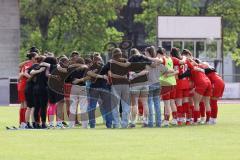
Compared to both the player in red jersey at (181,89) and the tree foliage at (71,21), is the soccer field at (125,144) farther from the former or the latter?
the tree foliage at (71,21)

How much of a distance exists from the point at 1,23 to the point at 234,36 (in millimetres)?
26941

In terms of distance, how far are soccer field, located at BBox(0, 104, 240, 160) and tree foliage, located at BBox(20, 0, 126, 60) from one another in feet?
132

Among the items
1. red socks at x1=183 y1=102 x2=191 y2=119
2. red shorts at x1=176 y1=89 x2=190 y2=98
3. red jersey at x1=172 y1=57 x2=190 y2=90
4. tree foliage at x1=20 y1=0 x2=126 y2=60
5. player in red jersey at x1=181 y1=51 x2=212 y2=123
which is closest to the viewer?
red jersey at x1=172 y1=57 x2=190 y2=90

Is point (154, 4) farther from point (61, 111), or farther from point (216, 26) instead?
point (61, 111)

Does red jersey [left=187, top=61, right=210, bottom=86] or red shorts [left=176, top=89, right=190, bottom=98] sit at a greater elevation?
red jersey [left=187, top=61, right=210, bottom=86]

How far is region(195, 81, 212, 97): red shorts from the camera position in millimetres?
23078

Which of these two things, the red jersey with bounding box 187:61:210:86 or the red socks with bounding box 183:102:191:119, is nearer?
the red jersey with bounding box 187:61:210:86

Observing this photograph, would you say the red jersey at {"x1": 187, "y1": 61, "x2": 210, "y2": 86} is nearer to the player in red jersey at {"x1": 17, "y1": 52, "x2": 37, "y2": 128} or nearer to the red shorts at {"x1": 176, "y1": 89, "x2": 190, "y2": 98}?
the red shorts at {"x1": 176, "y1": 89, "x2": 190, "y2": 98}

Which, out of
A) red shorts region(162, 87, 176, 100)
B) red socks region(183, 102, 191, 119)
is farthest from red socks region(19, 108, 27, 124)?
red socks region(183, 102, 191, 119)

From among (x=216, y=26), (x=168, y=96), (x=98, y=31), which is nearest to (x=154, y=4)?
(x=98, y=31)

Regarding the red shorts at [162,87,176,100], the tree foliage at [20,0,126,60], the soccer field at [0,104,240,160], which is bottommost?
the soccer field at [0,104,240,160]

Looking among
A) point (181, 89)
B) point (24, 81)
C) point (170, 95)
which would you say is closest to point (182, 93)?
point (181, 89)

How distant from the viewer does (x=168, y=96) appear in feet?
74.8

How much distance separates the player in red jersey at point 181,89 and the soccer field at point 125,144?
1.37m
